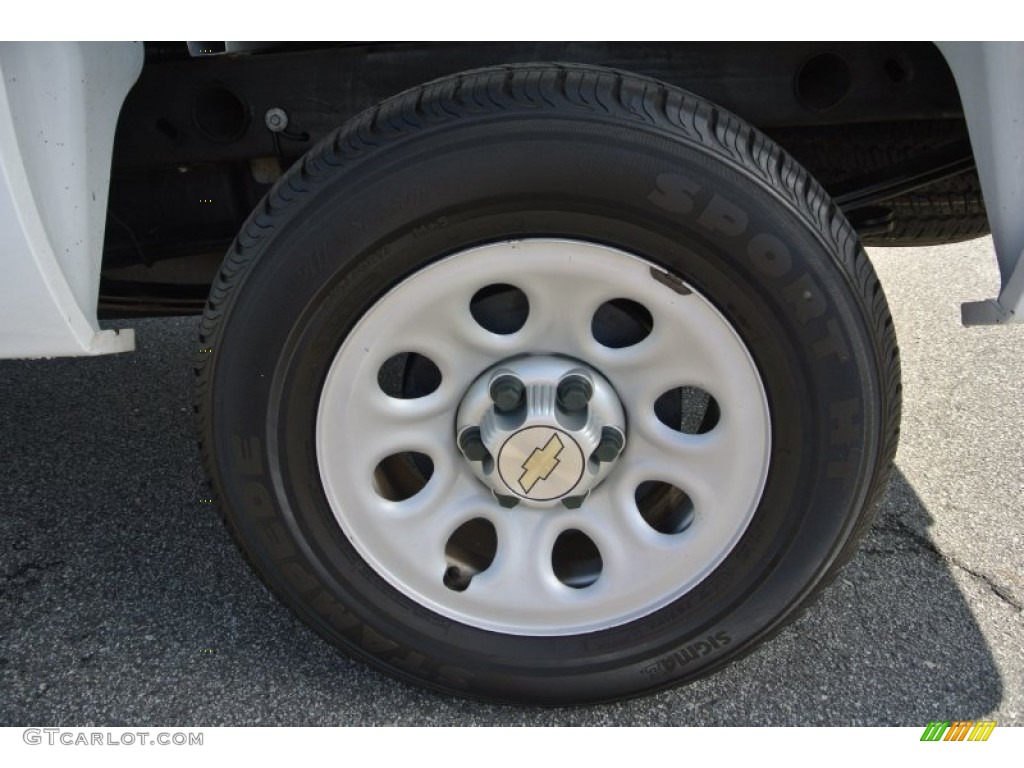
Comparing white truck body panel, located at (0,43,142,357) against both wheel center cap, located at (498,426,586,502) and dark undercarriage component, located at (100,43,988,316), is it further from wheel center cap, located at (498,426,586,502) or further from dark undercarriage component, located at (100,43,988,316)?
wheel center cap, located at (498,426,586,502)

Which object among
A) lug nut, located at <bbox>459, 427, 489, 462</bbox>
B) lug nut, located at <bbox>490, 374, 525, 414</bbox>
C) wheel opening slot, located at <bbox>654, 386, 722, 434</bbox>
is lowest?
lug nut, located at <bbox>459, 427, 489, 462</bbox>

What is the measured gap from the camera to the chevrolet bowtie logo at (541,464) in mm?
1604

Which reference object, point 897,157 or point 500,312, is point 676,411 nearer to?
point 500,312

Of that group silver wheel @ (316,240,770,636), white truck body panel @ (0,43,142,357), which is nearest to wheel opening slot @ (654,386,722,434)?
silver wheel @ (316,240,770,636)

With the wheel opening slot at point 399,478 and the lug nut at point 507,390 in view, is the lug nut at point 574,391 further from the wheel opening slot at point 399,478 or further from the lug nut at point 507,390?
the wheel opening slot at point 399,478

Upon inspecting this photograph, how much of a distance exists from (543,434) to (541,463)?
58mm

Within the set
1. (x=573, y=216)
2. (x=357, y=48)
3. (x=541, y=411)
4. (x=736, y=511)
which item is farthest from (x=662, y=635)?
(x=357, y=48)

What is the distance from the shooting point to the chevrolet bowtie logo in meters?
1.60

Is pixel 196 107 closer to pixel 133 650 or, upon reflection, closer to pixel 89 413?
pixel 133 650

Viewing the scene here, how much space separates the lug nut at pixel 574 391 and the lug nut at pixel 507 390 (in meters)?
0.07

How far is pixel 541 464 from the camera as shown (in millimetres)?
1623

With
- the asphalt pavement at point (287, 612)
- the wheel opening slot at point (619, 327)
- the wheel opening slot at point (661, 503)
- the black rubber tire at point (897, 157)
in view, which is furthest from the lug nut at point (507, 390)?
the black rubber tire at point (897, 157)

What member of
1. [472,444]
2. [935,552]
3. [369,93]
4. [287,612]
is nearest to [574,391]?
[472,444]

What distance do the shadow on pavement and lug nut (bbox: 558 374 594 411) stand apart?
2.08 ft
